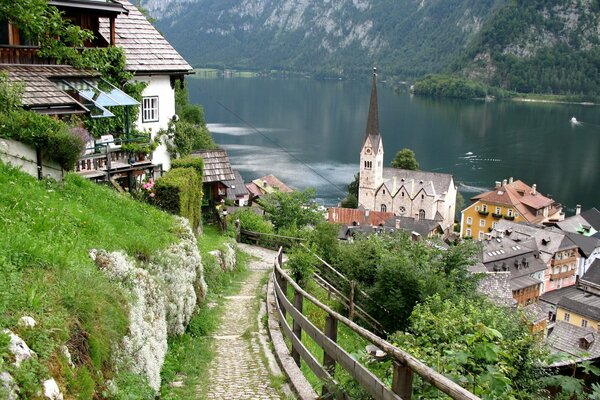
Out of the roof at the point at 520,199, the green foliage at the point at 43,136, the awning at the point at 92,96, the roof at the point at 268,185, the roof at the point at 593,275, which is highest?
the awning at the point at 92,96

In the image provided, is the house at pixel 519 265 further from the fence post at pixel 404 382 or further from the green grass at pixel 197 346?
the fence post at pixel 404 382

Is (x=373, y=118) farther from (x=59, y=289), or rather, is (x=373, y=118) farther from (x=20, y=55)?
(x=59, y=289)

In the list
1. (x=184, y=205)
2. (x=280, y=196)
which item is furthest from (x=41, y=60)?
(x=280, y=196)

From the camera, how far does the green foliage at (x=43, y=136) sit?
36.2ft

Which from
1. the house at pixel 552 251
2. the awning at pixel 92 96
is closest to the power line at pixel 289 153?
the house at pixel 552 251

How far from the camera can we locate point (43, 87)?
14.6m

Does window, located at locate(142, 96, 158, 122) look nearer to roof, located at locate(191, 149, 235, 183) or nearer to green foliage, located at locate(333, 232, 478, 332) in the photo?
roof, located at locate(191, 149, 235, 183)

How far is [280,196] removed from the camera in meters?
32.9

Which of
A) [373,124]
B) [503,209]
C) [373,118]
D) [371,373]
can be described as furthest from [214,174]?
[373,124]

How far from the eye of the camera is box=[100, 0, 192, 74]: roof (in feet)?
64.4

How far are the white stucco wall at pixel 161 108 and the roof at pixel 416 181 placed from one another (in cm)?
5685

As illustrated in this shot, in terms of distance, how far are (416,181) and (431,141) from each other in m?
52.5

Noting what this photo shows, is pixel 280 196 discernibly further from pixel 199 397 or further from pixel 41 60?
pixel 199 397

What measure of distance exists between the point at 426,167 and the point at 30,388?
98.6 meters
